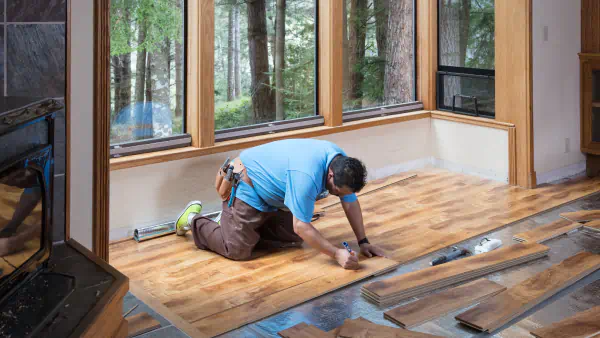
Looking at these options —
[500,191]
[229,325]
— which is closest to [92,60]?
[229,325]

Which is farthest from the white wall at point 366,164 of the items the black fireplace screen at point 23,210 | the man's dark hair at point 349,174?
the black fireplace screen at point 23,210

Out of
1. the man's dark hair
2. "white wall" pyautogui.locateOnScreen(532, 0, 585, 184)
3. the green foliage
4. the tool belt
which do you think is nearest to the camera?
the man's dark hair

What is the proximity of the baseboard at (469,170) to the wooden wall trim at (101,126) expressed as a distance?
3837mm

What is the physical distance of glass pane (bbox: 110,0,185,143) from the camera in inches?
185

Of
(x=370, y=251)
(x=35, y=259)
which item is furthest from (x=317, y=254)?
(x=35, y=259)

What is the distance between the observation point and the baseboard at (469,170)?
605 centimetres

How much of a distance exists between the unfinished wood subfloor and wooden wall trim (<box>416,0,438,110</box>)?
96cm

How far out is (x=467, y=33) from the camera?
6297 millimetres

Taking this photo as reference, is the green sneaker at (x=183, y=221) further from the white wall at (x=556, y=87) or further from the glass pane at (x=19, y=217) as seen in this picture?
the white wall at (x=556, y=87)

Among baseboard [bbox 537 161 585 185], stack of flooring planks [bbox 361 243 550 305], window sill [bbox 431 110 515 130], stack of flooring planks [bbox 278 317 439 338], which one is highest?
window sill [bbox 431 110 515 130]

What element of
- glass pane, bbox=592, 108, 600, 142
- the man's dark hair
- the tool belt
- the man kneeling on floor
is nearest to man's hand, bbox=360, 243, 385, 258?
the man kneeling on floor

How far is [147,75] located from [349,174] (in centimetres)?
182

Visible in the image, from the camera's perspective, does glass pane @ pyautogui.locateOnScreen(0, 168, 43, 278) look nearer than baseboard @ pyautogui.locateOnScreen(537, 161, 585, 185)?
Yes

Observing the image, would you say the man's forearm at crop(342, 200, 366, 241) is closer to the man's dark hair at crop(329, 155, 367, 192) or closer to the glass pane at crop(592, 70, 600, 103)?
the man's dark hair at crop(329, 155, 367, 192)
